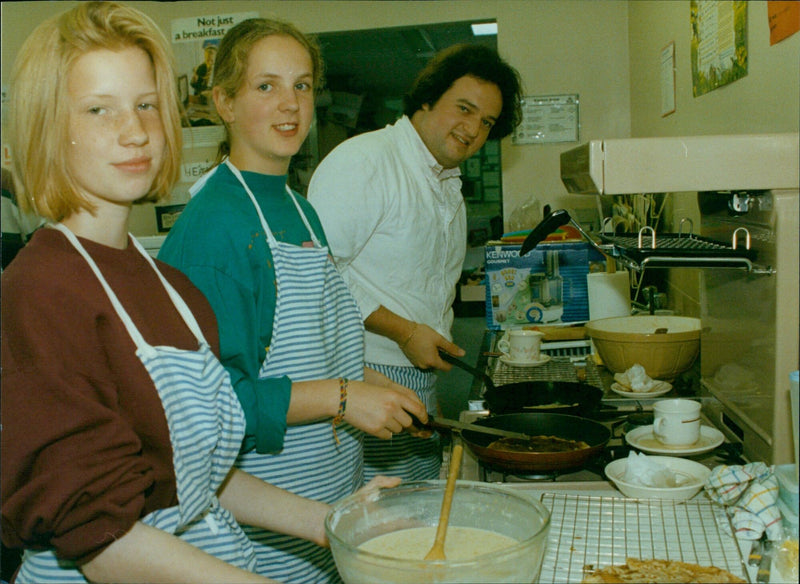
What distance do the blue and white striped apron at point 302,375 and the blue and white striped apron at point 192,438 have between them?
1.02 feet

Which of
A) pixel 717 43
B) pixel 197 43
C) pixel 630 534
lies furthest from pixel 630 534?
pixel 197 43

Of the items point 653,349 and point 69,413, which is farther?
point 653,349

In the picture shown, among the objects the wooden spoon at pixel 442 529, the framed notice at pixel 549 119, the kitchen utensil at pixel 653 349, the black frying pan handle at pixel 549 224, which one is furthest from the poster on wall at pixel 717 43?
the framed notice at pixel 549 119

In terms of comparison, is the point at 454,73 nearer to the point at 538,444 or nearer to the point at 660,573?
the point at 538,444

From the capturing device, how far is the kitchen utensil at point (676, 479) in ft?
3.37

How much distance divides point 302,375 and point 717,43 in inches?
46.5

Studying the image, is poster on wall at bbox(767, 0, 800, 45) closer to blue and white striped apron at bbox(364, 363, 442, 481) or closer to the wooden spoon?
the wooden spoon

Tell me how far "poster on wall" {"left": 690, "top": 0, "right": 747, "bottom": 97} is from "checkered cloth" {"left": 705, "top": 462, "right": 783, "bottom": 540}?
890 millimetres

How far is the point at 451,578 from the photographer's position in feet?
2.36

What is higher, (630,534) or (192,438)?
(192,438)

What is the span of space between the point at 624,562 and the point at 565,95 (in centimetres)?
269

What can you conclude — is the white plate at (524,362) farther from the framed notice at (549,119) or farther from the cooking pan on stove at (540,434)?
the framed notice at (549,119)

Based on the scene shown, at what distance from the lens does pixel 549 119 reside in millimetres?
3258

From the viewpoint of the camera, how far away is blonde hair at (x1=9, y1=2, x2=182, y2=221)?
83 centimetres
